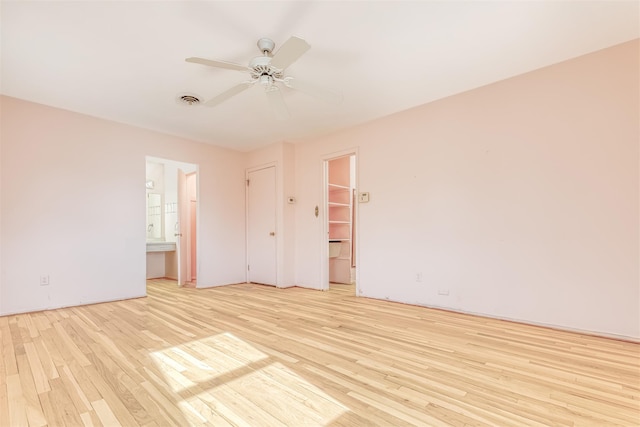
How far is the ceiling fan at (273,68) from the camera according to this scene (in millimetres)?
2120

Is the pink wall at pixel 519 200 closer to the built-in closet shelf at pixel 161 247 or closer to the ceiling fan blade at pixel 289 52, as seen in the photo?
the ceiling fan blade at pixel 289 52

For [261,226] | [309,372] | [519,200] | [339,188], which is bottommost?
[309,372]

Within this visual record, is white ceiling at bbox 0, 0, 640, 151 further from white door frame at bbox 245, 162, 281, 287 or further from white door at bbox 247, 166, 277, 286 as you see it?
white door at bbox 247, 166, 277, 286

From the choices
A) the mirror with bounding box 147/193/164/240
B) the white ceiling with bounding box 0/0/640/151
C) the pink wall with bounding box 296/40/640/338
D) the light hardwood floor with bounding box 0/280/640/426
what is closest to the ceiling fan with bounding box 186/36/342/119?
the white ceiling with bounding box 0/0/640/151

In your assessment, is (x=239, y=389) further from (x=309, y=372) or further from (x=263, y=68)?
(x=263, y=68)

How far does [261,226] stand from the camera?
5.55 meters

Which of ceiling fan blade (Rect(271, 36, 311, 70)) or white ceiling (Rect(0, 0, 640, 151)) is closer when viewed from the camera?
ceiling fan blade (Rect(271, 36, 311, 70))

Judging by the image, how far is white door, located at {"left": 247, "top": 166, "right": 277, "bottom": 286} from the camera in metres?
5.36

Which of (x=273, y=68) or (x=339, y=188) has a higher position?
(x=273, y=68)

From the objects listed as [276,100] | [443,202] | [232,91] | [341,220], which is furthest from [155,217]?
[443,202]

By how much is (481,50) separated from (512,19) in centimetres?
39

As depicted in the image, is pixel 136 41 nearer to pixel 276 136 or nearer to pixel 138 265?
pixel 276 136

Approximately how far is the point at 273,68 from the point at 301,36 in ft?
1.14

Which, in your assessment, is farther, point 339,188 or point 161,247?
point 161,247
